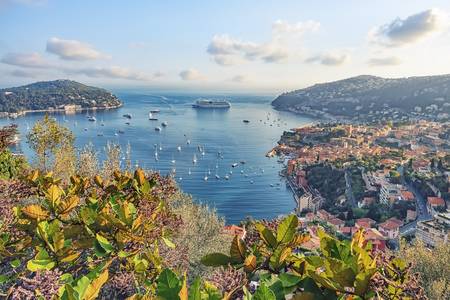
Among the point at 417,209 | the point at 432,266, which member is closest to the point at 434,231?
the point at 417,209

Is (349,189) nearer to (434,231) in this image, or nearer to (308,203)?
(308,203)

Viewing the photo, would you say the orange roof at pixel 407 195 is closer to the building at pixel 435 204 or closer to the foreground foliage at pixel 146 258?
the building at pixel 435 204

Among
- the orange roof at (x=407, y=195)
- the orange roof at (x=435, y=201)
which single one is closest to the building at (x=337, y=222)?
the orange roof at (x=407, y=195)

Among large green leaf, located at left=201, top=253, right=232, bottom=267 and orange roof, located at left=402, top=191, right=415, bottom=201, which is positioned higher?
large green leaf, located at left=201, top=253, right=232, bottom=267

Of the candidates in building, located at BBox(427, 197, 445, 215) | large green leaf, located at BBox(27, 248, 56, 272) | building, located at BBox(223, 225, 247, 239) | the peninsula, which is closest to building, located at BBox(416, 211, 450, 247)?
building, located at BBox(427, 197, 445, 215)

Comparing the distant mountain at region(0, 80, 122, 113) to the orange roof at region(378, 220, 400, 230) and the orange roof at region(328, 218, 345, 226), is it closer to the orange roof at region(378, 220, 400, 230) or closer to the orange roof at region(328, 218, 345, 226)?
the orange roof at region(328, 218, 345, 226)
